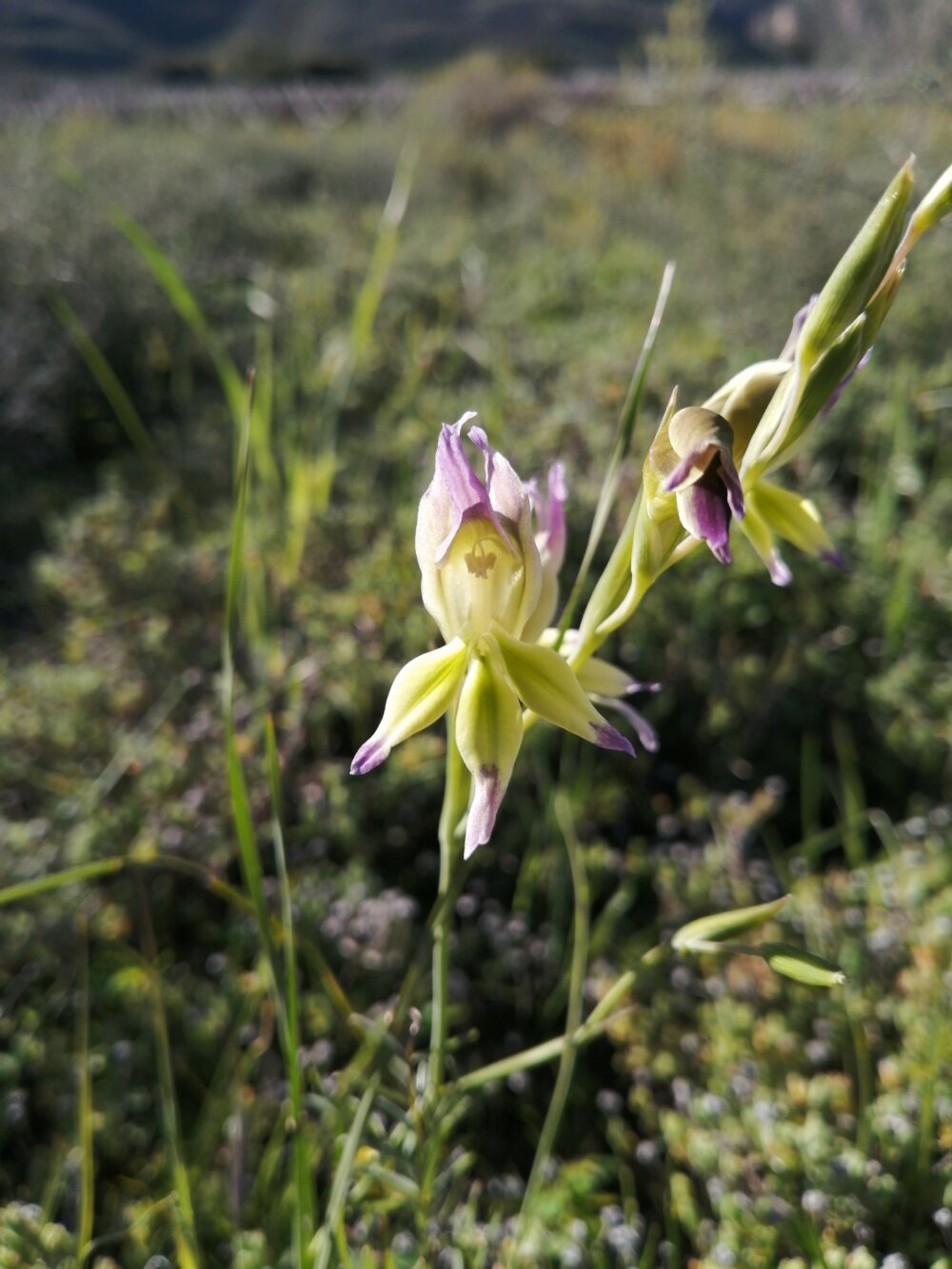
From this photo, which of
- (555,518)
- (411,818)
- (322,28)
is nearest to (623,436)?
(555,518)

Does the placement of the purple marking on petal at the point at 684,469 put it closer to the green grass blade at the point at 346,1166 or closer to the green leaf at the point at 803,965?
the green leaf at the point at 803,965

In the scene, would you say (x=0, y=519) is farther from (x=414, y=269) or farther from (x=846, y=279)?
(x=846, y=279)

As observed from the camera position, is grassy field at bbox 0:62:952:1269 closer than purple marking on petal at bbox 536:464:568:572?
No

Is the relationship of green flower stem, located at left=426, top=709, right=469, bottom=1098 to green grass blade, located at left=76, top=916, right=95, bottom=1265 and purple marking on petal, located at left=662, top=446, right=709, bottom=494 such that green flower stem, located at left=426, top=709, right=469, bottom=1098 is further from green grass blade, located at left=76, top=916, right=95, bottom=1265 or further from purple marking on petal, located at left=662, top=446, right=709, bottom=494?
green grass blade, located at left=76, top=916, right=95, bottom=1265

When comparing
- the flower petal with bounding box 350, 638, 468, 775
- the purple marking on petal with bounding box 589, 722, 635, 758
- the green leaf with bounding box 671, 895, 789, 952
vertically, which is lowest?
the green leaf with bounding box 671, 895, 789, 952

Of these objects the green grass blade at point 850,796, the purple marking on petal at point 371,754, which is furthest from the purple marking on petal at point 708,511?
the green grass blade at point 850,796

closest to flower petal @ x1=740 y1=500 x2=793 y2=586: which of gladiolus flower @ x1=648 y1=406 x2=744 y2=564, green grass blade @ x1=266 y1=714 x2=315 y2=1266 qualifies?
gladiolus flower @ x1=648 y1=406 x2=744 y2=564

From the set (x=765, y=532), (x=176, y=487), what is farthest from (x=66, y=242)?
(x=765, y=532)
